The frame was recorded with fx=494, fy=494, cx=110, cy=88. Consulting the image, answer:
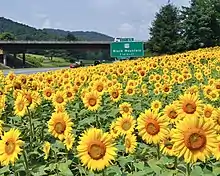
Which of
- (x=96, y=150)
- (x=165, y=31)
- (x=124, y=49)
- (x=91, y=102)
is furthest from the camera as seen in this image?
(x=165, y=31)

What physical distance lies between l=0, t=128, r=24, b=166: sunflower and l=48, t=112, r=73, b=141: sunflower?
1.35ft

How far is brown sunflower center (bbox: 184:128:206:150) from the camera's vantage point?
2.16 meters

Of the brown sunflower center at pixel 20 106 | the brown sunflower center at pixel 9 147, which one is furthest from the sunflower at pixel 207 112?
the brown sunflower center at pixel 20 106

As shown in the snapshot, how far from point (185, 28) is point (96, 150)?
119 ft

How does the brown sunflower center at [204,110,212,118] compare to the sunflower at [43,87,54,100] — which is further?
the sunflower at [43,87,54,100]

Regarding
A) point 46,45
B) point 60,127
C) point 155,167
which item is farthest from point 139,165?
point 46,45

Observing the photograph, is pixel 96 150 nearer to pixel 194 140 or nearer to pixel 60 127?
pixel 194 140

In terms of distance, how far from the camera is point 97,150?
238 cm

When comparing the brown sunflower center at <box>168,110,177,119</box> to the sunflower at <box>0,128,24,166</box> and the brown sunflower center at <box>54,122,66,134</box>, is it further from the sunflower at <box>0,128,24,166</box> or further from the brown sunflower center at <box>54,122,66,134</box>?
the sunflower at <box>0,128,24,166</box>

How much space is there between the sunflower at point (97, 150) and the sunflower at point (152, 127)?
1.21 feet

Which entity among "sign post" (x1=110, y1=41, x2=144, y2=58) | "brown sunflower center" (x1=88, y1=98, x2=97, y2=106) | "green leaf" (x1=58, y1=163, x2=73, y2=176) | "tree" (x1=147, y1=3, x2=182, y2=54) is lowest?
"green leaf" (x1=58, y1=163, x2=73, y2=176)

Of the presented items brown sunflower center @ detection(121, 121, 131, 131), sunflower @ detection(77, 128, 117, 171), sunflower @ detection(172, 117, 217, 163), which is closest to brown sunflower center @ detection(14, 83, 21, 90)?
brown sunflower center @ detection(121, 121, 131, 131)

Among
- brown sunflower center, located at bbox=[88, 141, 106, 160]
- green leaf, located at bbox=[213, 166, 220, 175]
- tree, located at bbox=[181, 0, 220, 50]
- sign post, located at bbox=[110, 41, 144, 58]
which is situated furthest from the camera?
tree, located at bbox=[181, 0, 220, 50]

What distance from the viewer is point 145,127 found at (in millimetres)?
2729
